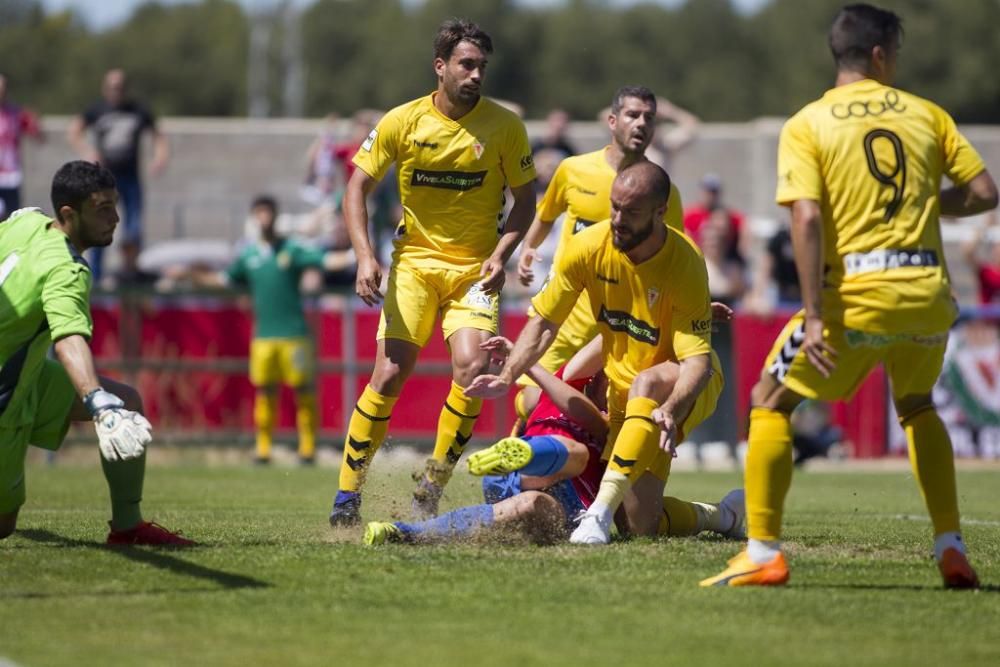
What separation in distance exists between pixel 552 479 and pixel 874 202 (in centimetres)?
247

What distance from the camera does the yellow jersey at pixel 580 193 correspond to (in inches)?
415

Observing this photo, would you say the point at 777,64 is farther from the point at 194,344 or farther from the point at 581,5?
the point at 194,344

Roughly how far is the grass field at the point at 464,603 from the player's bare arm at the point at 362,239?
1.29m

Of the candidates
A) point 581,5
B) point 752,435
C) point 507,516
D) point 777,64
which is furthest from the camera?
point 581,5

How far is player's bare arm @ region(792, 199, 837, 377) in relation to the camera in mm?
6562

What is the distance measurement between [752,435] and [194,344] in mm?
12010

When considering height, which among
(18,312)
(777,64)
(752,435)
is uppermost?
(777,64)

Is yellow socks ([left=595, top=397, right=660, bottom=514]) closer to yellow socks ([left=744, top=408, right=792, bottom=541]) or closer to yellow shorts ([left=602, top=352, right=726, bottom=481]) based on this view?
yellow shorts ([left=602, top=352, right=726, bottom=481])

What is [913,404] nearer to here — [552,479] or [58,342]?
[552,479]

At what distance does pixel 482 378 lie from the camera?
8094mm

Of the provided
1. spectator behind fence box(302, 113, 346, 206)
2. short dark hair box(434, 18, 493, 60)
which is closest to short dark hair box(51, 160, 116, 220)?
short dark hair box(434, 18, 493, 60)

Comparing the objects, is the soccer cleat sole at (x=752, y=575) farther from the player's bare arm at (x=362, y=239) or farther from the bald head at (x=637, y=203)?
the player's bare arm at (x=362, y=239)

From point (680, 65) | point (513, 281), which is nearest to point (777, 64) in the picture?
point (680, 65)

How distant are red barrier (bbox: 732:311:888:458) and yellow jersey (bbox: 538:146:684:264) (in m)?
7.51
